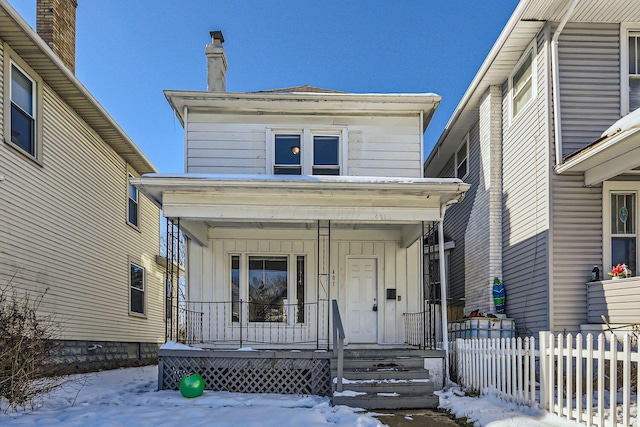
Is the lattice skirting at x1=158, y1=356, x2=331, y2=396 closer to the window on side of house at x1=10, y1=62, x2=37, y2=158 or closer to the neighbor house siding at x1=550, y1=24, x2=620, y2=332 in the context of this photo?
the neighbor house siding at x1=550, y1=24, x2=620, y2=332

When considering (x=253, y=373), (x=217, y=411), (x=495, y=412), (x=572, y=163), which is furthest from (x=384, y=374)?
(x=572, y=163)

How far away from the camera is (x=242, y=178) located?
8258 mm

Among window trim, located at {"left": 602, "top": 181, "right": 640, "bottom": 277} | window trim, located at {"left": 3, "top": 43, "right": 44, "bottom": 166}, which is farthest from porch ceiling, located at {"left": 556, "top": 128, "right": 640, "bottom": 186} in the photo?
window trim, located at {"left": 3, "top": 43, "right": 44, "bottom": 166}

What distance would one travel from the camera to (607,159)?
7.77 meters

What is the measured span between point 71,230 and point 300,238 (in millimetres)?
5255

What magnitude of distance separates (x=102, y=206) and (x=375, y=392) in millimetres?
9000

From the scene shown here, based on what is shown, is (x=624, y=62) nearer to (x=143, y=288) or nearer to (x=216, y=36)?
(x=216, y=36)

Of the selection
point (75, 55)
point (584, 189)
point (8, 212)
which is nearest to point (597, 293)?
point (584, 189)

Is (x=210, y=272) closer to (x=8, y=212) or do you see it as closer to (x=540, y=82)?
(x=8, y=212)

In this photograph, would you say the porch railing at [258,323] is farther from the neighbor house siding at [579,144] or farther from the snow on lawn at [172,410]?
the neighbor house siding at [579,144]

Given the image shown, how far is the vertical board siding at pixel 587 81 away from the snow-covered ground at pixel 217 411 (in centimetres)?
475

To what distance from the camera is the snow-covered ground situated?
571cm

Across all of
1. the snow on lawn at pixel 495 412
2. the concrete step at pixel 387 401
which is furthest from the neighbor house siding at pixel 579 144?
the concrete step at pixel 387 401

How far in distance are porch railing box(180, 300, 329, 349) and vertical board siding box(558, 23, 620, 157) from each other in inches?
230
